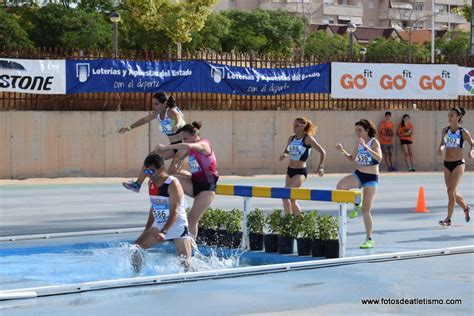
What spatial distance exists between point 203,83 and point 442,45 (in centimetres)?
6412

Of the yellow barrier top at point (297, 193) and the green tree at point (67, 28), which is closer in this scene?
the yellow barrier top at point (297, 193)

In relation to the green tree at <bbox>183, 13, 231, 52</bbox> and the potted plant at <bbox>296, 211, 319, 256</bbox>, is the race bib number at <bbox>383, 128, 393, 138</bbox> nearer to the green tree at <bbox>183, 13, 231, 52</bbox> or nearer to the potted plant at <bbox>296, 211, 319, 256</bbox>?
the potted plant at <bbox>296, 211, 319, 256</bbox>

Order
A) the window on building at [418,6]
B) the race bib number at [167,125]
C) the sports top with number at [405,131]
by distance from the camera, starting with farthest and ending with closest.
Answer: the window on building at [418,6], the sports top with number at [405,131], the race bib number at [167,125]

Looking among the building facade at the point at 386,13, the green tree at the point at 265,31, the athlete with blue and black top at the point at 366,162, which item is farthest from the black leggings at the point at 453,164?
the building facade at the point at 386,13

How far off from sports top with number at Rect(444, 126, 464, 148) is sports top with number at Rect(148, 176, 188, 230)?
7.10m

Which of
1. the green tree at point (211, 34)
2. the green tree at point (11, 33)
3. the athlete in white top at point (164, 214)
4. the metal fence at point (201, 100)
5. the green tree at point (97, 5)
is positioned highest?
the green tree at point (97, 5)

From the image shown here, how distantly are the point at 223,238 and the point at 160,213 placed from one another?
3.10 metres

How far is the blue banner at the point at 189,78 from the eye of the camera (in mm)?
30188

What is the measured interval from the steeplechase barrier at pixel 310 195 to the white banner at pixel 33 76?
47.2ft

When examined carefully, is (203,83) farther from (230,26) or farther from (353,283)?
(230,26)

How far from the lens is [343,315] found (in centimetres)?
Answer: 1013

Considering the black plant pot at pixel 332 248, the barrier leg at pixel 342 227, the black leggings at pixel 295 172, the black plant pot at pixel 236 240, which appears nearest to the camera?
the barrier leg at pixel 342 227

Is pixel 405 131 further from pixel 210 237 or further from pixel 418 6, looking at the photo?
pixel 418 6

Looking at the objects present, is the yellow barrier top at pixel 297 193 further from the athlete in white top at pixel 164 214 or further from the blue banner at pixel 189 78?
the blue banner at pixel 189 78
